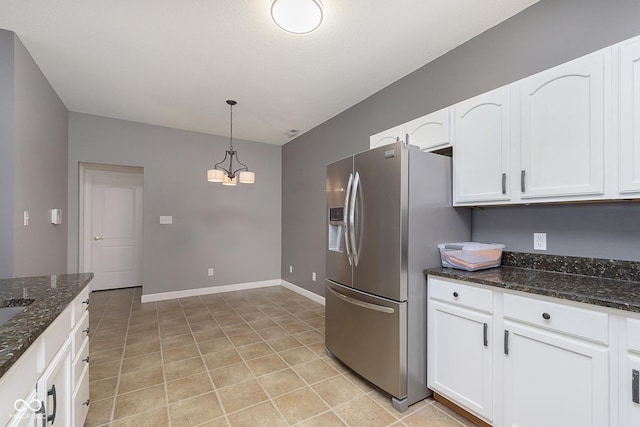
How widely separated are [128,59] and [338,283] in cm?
277

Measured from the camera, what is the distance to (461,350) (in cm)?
176

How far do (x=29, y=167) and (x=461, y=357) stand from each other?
146 inches

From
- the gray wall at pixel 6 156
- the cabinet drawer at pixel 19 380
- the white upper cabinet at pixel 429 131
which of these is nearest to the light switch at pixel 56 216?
the gray wall at pixel 6 156

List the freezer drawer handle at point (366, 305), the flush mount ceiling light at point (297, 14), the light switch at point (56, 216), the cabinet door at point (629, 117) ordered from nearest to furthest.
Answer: the cabinet door at point (629, 117)
the flush mount ceiling light at point (297, 14)
the freezer drawer handle at point (366, 305)
the light switch at point (56, 216)

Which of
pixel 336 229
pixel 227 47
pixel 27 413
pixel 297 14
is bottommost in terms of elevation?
pixel 27 413

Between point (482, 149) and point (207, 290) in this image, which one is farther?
point (207, 290)

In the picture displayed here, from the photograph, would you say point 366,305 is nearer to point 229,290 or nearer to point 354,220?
point 354,220

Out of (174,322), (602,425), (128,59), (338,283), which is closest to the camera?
(602,425)

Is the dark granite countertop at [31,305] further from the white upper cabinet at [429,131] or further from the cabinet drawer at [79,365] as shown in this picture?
the white upper cabinet at [429,131]

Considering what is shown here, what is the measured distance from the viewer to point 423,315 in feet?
6.47

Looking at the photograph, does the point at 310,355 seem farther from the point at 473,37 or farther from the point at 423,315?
the point at 473,37

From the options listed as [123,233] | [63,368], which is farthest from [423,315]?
[123,233]

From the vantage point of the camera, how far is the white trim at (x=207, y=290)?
14.4 feet

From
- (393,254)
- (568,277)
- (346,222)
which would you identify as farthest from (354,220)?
(568,277)
